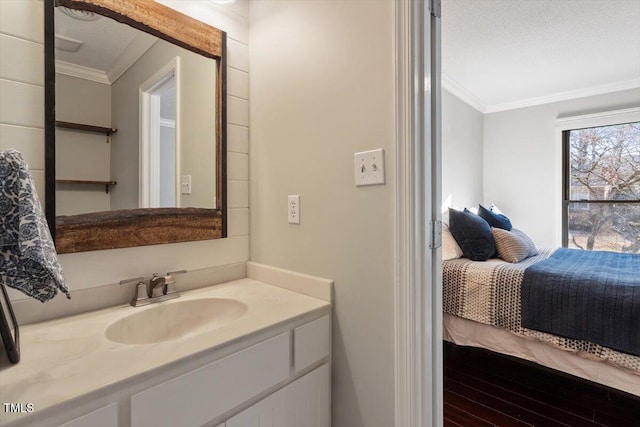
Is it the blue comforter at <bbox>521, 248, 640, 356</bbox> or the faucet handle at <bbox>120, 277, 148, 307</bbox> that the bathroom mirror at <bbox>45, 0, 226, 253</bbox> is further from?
the blue comforter at <bbox>521, 248, 640, 356</bbox>

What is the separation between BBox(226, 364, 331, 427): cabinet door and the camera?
90 cm

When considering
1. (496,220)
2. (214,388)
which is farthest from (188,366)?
(496,220)

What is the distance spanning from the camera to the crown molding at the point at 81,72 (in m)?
1.04

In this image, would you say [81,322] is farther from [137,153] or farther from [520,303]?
[520,303]

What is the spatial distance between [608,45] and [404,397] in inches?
132

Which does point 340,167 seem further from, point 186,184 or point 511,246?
point 511,246

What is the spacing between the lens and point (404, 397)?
99cm

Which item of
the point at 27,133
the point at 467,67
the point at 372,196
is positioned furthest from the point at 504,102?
the point at 27,133

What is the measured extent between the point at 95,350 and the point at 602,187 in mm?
4897

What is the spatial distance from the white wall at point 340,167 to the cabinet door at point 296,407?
0.24 feet

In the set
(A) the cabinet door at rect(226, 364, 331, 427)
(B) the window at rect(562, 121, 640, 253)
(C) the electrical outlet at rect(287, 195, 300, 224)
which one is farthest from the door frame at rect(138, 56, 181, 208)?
(B) the window at rect(562, 121, 640, 253)

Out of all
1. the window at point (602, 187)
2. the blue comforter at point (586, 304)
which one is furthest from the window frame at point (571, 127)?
the blue comforter at point (586, 304)

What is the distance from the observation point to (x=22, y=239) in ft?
1.89

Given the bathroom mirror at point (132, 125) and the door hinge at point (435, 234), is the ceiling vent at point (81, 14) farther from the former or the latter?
the door hinge at point (435, 234)
